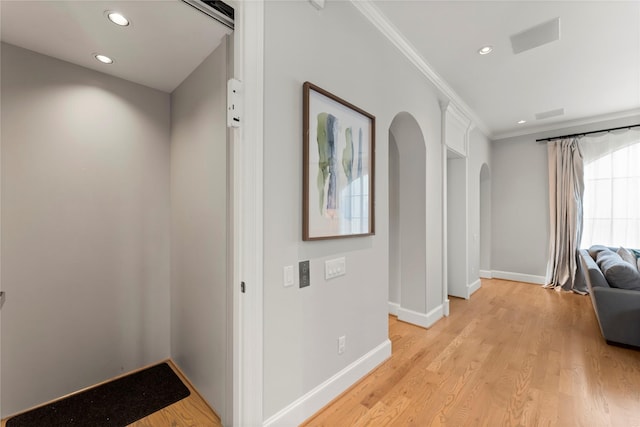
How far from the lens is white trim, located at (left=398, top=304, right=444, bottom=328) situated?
9.98 ft

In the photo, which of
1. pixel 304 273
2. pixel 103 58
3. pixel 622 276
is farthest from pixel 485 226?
pixel 103 58

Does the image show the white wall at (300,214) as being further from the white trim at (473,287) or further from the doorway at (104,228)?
the white trim at (473,287)

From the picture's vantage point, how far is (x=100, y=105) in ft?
6.82

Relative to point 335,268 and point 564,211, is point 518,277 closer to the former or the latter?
point 564,211

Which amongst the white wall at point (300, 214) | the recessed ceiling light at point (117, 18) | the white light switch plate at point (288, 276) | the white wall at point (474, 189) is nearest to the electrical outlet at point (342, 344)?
the white wall at point (300, 214)

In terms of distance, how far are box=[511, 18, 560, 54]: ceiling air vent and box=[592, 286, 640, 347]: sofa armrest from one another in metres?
2.38

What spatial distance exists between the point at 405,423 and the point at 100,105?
305 cm

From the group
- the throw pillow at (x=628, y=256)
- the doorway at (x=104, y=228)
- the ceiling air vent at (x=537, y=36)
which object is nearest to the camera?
the doorway at (x=104, y=228)

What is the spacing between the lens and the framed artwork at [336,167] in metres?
1.65

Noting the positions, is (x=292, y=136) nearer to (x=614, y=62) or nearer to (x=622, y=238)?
(x=614, y=62)

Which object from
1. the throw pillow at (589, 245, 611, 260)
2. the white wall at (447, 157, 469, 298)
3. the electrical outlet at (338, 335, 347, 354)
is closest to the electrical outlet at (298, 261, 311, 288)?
the electrical outlet at (338, 335, 347, 354)

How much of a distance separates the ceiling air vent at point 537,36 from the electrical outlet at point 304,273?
2.63m

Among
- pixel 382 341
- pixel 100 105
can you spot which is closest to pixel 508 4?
pixel 382 341

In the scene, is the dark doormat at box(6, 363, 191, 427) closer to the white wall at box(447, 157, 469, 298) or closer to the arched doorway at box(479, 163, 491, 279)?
the white wall at box(447, 157, 469, 298)
